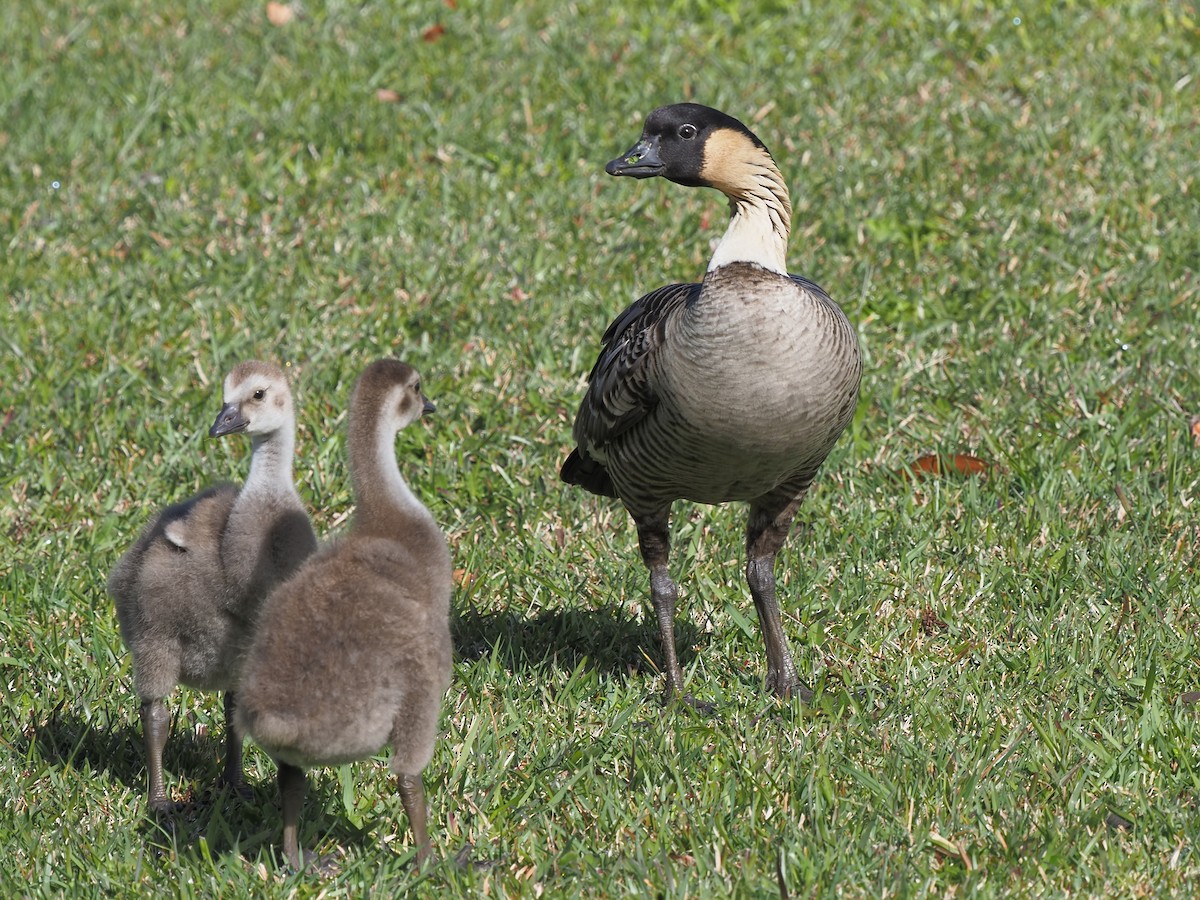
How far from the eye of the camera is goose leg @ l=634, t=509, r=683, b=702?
209 inches

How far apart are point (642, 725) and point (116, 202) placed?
5.26m

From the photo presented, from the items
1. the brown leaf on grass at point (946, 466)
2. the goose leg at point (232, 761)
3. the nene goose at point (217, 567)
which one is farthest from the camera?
the brown leaf on grass at point (946, 466)

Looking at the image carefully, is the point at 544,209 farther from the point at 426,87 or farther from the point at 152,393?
the point at 152,393

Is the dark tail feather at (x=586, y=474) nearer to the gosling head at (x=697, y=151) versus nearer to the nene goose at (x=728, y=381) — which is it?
the nene goose at (x=728, y=381)

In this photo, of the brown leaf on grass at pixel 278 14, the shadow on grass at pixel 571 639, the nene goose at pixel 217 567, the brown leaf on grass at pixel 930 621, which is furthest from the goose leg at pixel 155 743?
the brown leaf on grass at pixel 278 14

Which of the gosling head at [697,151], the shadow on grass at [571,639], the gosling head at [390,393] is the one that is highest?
the gosling head at [697,151]

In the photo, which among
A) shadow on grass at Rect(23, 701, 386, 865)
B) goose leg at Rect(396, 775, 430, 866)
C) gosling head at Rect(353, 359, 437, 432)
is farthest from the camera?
shadow on grass at Rect(23, 701, 386, 865)

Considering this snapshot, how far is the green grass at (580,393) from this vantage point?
14.1ft

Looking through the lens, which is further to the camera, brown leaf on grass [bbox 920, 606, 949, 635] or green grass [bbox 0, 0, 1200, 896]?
brown leaf on grass [bbox 920, 606, 949, 635]

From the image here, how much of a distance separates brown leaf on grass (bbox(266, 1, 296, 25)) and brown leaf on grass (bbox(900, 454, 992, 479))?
246 inches

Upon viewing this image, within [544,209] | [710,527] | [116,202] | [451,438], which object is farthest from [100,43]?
[710,527]

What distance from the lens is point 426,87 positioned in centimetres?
991

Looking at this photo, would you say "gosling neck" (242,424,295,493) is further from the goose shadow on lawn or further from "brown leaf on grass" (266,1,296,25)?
"brown leaf on grass" (266,1,296,25)

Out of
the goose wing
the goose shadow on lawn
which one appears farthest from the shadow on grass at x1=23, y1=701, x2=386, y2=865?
the goose wing
